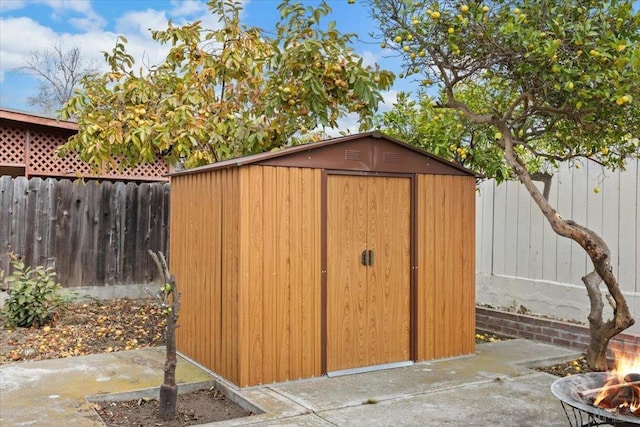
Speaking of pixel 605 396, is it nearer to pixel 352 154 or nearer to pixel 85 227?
pixel 352 154

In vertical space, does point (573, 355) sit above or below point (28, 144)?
below

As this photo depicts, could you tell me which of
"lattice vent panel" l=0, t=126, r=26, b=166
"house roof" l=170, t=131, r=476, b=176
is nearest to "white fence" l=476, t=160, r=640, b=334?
"house roof" l=170, t=131, r=476, b=176

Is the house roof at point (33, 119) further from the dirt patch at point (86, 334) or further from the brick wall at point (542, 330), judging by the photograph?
the brick wall at point (542, 330)

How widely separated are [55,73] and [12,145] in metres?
14.2

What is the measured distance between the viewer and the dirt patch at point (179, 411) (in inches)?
170

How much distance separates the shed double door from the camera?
540cm

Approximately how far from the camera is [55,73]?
72.6ft

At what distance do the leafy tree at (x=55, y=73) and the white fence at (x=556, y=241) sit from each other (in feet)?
60.1

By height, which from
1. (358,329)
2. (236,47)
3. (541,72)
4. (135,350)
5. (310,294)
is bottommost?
(135,350)

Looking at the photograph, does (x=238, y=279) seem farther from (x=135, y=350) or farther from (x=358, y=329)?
(x=135, y=350)

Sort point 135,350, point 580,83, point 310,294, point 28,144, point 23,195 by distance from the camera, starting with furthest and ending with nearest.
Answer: point 28,144
point 23,195
point 135,350
point 310,294
point 580,83

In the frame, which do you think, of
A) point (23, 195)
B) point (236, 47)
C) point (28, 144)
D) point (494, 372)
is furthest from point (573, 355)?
point (28, 144)

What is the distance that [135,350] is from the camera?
6289 mm

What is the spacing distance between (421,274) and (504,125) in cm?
165
